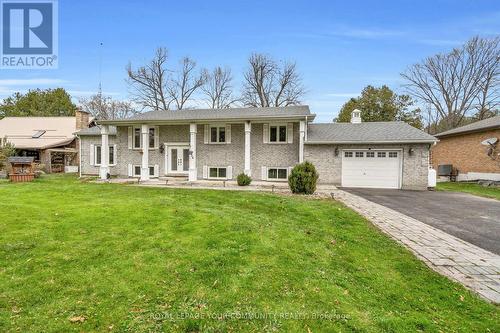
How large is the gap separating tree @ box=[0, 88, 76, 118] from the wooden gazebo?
28.7 m

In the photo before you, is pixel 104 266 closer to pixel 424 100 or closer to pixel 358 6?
pixel 358 6

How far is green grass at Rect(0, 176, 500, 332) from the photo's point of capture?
8.27 feet

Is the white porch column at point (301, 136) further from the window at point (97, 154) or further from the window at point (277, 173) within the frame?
the window at point (97, 154)

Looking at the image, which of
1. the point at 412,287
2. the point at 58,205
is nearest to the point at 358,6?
the point at 412,287

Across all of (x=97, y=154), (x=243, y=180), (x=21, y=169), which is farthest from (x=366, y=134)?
(x=21, y=169)

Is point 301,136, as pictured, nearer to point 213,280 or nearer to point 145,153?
point 145,153

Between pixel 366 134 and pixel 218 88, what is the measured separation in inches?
921

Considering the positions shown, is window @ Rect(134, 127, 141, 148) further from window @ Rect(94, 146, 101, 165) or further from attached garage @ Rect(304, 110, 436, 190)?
attached garage @ Rect(304, 110, 436, 190)

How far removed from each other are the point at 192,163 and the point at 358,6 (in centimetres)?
1192

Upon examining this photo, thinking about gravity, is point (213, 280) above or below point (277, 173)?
below

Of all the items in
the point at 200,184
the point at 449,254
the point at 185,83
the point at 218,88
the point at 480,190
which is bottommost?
the point at 449,254

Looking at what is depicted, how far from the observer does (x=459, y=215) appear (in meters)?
7.82

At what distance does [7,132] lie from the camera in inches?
989

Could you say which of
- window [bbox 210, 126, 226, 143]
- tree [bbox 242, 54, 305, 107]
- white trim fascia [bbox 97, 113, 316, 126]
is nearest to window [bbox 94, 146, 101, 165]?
white trim fascia [bbox 97, 113, 316, 126]
